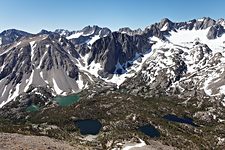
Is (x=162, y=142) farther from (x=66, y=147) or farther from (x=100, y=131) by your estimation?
(x=66, y=147)

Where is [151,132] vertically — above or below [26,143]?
below

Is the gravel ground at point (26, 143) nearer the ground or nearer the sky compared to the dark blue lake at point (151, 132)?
nearer the sky

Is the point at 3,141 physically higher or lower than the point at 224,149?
higher

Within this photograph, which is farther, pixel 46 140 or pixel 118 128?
pixel 118 128

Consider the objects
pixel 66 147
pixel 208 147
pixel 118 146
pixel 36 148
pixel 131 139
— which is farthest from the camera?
pixel 208 147

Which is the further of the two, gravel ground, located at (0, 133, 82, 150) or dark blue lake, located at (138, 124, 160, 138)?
dark blue lake, located at (138, 124, 160, 138)

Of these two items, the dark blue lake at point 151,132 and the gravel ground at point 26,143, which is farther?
the dark blue lake at point 151,132

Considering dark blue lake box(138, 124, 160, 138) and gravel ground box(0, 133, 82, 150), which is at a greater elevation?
gravel ground box(0, 133, 82, 150)

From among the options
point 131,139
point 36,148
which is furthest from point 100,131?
point 36,148
